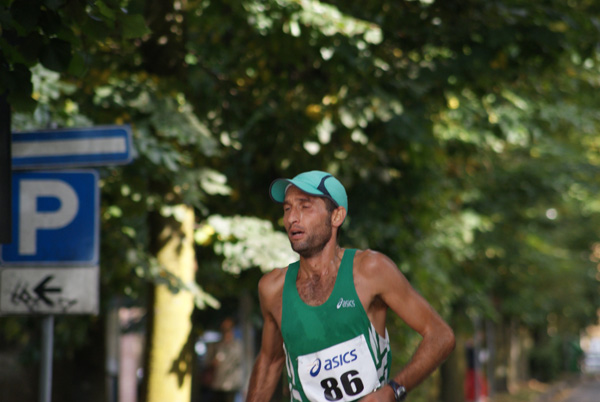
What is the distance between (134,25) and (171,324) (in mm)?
4102

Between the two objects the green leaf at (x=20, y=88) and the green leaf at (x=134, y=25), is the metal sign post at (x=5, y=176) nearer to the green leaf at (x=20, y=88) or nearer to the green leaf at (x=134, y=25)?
the green leaf at (x=20, y=88)

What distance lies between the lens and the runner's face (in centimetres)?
371

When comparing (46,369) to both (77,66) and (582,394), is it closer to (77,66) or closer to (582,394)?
(77,66)

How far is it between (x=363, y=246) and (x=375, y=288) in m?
7.35

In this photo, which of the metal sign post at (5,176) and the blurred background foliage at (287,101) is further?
→ the blurred background foliage at (287,101)

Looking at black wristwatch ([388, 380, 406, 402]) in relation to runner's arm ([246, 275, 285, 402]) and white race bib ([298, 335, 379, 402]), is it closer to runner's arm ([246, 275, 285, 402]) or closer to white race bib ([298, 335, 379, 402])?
white race bib ([298, 335, 379, 402])

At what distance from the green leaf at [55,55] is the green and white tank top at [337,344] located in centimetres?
177

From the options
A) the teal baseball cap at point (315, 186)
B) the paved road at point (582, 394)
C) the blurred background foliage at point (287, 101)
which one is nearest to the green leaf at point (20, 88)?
the blurred background foliage at point (287, 101)

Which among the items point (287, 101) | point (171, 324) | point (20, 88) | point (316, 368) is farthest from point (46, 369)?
point (287, 101)

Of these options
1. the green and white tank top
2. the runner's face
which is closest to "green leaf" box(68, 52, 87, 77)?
the runner's face

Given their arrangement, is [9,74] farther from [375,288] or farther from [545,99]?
[545,99]

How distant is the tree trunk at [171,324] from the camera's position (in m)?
8.56

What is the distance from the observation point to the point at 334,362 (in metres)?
3.71

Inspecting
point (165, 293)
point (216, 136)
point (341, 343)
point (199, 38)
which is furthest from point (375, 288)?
point (199, 38)
